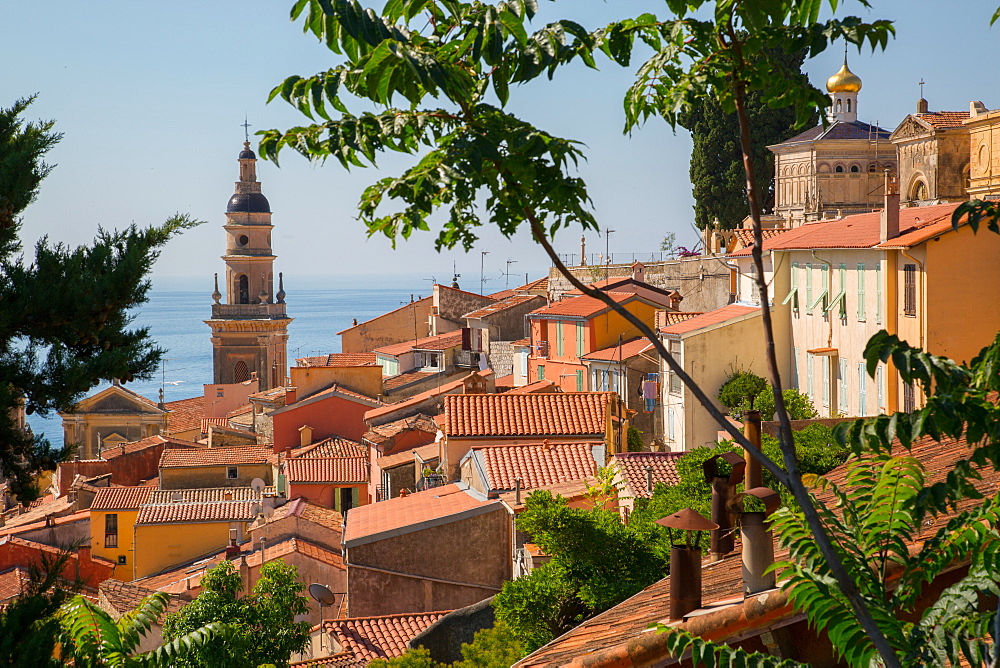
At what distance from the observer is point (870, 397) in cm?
2420

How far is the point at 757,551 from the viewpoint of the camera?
251 inches

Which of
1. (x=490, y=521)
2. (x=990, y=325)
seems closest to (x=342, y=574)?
(x=490, y=521)

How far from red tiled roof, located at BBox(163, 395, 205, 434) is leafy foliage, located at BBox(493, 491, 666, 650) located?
47048 millimetres

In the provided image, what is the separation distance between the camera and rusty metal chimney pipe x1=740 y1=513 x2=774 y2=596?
251 inches

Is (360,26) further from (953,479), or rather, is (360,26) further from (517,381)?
(517,381)

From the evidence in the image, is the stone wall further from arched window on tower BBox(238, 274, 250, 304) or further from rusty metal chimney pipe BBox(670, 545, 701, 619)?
rusty metal chimney pipe BBox(670, 545, 701, 619)

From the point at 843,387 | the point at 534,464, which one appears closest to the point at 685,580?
the point at 534,464

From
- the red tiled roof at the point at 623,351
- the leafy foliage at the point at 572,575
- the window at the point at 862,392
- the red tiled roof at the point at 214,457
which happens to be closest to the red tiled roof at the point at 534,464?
the window at the point at 862,392

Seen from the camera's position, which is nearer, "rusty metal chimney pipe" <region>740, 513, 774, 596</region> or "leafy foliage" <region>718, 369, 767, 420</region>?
"rusty metal chimney pipe" <region>740, 513, 774, 596</region>

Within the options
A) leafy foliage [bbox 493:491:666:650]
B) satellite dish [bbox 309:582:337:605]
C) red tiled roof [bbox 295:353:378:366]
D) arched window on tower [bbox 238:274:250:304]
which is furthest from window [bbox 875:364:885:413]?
arched window on tower [bbox 238:274:250:304]

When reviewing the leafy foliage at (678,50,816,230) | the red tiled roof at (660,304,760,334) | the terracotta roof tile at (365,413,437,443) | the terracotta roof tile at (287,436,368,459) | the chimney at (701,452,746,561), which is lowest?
the terracotta roof tile at (287,436,368,459)

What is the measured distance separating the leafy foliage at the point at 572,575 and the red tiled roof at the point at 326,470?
21329 mm

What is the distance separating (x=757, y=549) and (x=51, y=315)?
5.52m

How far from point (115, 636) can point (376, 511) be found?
12.5 m
